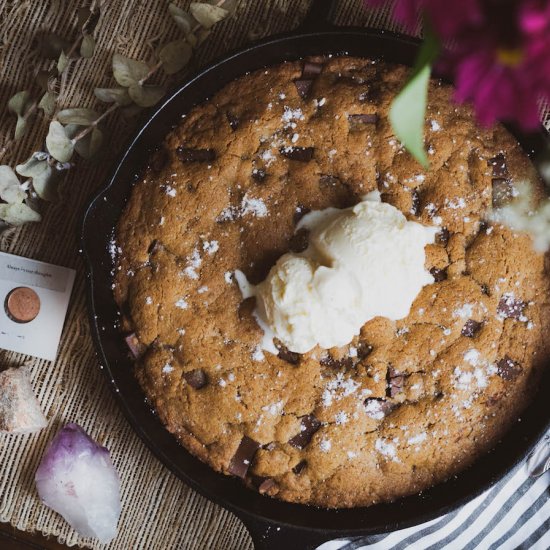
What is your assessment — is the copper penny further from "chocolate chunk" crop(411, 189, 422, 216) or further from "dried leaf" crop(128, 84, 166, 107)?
"chocolate chunk" crop(411, 189, 422, 216)

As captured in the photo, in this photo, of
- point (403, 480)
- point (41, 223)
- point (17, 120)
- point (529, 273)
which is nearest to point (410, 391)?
point (403, 480)

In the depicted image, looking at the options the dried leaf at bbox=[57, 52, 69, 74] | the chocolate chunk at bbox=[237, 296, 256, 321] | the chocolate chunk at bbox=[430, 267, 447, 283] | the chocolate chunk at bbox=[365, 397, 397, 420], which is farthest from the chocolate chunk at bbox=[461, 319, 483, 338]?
the dried leaf at bbox=[57, 52, 69, 74]

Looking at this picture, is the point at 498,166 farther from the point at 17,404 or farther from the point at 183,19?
the point at 17,404

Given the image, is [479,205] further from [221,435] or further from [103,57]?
[103,57]

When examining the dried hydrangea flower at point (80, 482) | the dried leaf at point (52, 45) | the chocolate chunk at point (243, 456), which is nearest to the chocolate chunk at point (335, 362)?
the chocolate chunk at point (243, 456)

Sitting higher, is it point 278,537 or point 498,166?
point 498,166

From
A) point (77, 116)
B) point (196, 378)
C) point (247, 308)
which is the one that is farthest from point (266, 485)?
point (77, 116)
